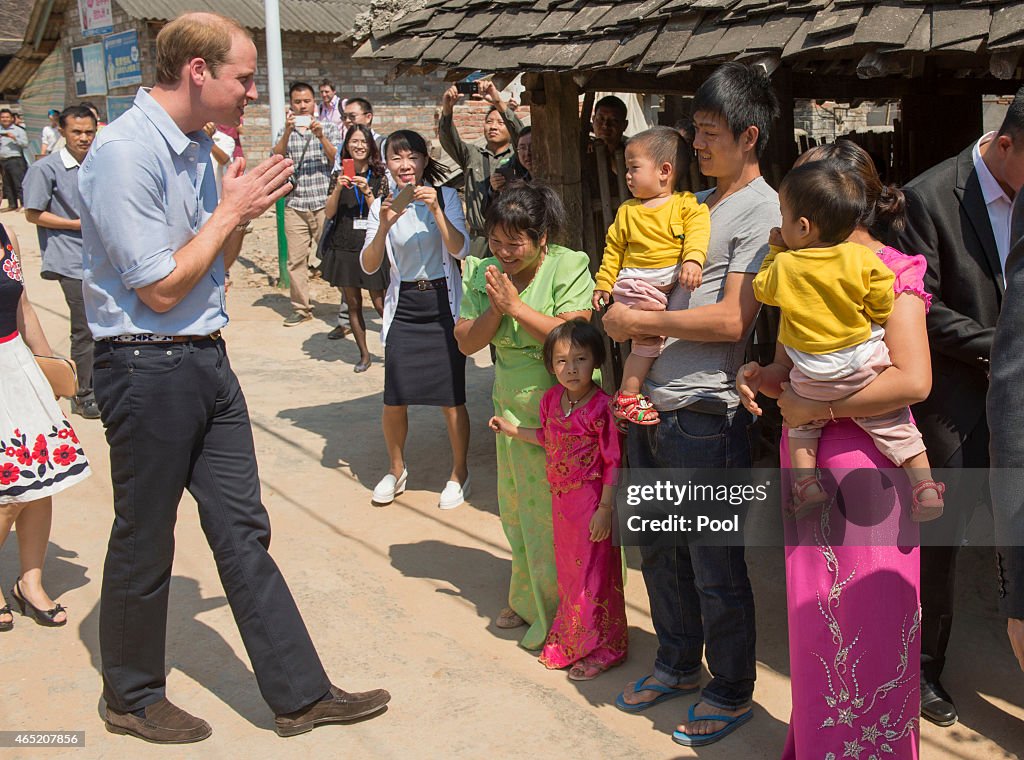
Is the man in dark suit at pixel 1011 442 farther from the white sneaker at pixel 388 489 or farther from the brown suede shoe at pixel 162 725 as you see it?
the white sneaker at pixel 388 489

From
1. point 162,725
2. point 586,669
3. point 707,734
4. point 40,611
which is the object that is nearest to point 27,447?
point 40,611

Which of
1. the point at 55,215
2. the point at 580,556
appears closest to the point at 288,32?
the point at 55,215

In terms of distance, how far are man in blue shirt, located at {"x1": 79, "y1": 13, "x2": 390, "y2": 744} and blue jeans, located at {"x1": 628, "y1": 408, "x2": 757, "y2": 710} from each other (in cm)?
127

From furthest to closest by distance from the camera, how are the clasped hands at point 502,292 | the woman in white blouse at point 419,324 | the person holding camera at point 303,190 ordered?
the person holding camera at point 303,190 → the woman in white blouse at point 419,324 → the clasped hands at point 502,292

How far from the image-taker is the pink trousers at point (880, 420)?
112 inches

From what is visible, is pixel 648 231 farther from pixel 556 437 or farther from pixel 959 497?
pixel 959 497

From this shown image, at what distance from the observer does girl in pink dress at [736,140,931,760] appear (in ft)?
9.64

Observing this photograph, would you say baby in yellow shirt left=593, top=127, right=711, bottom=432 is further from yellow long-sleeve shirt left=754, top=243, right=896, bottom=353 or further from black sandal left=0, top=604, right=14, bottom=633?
black sandal left=0, top=604, right=14, bottom=633

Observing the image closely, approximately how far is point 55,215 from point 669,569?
5809 millimetres

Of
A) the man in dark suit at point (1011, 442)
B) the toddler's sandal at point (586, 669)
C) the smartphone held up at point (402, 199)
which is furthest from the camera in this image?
the smartphone held up at point (402, 199)

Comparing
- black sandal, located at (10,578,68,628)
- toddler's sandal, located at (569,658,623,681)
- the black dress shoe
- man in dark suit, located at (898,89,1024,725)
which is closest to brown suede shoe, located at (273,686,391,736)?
toddler's sandal, located at (569,658,623,681)

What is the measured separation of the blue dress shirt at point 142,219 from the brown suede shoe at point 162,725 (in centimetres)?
136

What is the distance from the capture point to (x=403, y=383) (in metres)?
6.04

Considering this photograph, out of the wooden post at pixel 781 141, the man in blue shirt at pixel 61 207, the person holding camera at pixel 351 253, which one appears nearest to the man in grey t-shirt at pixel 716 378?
the wooden post at pixel 781 141
